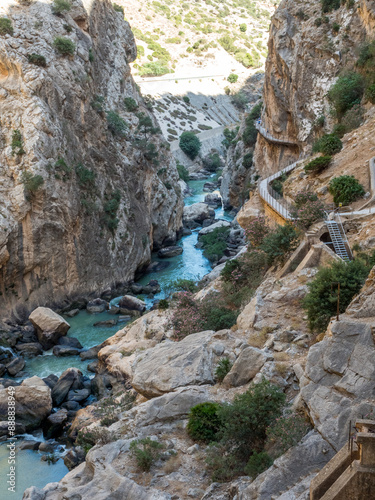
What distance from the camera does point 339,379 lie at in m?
10.7

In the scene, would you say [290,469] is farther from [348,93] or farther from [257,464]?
[348,93]

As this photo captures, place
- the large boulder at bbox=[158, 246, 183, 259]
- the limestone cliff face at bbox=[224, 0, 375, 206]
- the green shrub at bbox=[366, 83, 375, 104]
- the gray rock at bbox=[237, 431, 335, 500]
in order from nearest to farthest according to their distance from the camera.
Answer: the gray rock at bbox=[237, 431, 335, 500], the green shrub at bbox=[366, 83, 375, 104], the limestone cliff face at bbox=[224, 0, 375, 206], the large boulder at bbox=[158, 246, 183, 259]

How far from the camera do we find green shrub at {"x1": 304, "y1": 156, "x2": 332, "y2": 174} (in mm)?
26302

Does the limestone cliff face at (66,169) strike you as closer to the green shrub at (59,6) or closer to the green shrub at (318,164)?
the green shrub at (59,6)

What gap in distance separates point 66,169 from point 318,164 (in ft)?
62.3

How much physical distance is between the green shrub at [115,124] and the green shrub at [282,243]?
2657cm

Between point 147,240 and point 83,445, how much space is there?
28.2 m

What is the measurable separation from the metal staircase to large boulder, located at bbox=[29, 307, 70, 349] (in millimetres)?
18201

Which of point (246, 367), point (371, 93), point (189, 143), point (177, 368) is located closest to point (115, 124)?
point (371, 93)

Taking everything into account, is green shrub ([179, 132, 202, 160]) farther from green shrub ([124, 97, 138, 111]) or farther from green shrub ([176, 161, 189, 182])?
green shrub ([124, 97, 138, 111])

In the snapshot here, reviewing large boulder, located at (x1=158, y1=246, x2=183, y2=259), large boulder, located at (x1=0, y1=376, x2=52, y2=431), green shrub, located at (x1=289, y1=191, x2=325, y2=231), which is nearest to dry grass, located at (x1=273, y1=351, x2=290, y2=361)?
green shrub, located at (x1=289, y1=191, x2=325, y2=231)

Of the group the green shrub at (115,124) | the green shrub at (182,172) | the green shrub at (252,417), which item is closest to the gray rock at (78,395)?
the green shrub at (252,417)

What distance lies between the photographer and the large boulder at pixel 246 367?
1429 cm

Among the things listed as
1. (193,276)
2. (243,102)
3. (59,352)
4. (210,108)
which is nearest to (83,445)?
(59,352)
